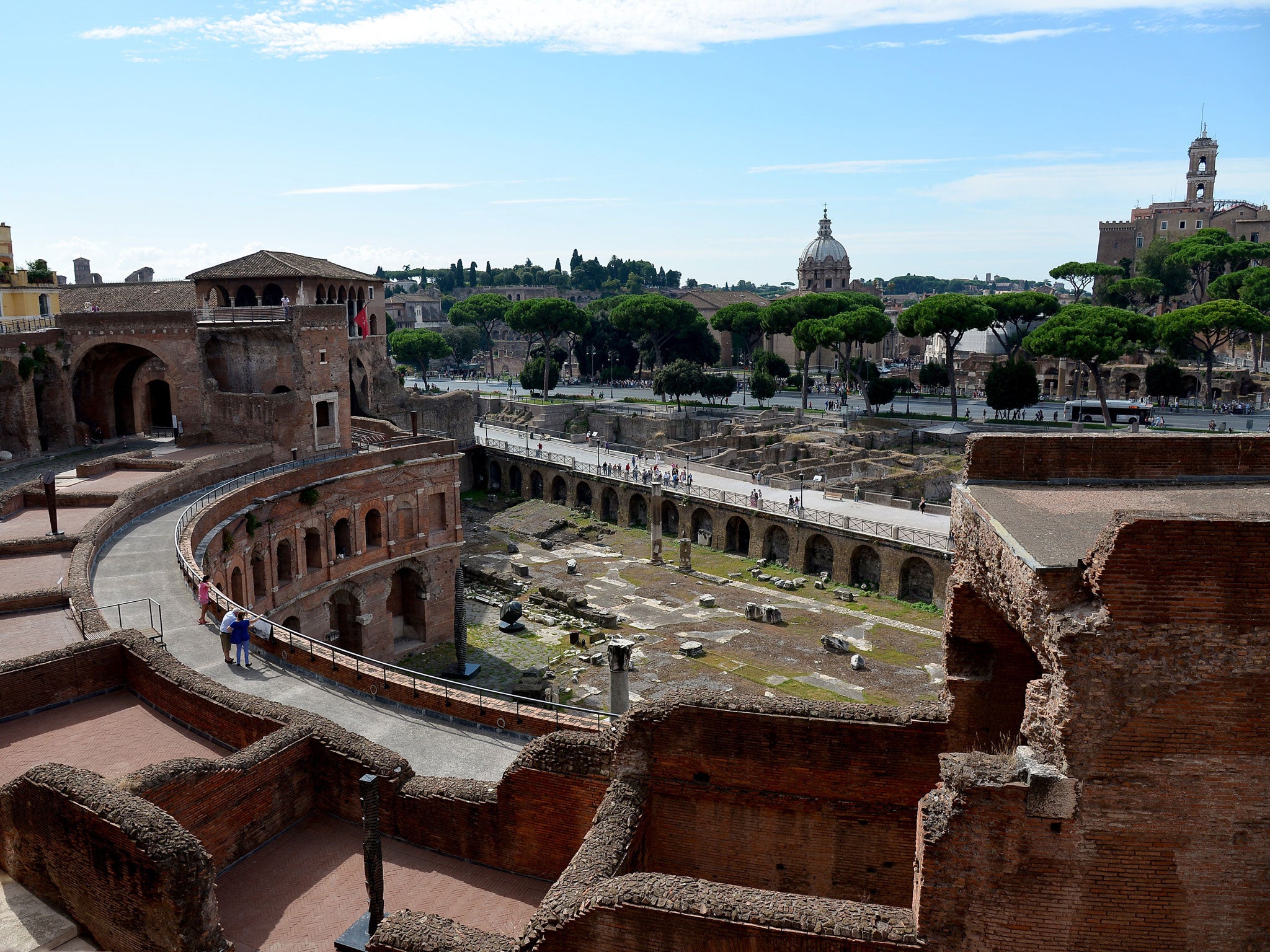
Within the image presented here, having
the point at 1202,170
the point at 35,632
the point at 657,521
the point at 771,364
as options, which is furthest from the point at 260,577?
the point at 1202,170

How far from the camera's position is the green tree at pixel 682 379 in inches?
2913

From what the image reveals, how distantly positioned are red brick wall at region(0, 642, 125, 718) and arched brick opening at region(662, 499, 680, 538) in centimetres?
3578

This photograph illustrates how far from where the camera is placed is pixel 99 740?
1400cm

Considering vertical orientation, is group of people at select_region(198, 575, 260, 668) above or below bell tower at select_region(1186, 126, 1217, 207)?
below

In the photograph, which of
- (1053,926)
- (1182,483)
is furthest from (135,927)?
(1182,483)

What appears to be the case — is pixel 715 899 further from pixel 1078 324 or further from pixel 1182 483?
pixel 1078 324

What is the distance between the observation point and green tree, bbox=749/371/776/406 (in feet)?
242

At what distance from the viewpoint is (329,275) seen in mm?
47594

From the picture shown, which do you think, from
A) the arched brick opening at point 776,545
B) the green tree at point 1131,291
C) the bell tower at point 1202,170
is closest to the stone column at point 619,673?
the arched brick opening at point 776,545

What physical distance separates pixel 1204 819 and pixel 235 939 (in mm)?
10227

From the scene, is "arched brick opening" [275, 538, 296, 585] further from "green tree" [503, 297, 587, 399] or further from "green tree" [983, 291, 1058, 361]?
"green tree" [983, 291, 1058, 361]

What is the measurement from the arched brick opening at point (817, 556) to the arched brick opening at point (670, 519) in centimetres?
944

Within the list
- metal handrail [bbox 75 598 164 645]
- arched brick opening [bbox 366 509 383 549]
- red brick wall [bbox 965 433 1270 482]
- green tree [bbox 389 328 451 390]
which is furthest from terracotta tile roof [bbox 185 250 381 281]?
green tree [bbox 389 328 451 390]

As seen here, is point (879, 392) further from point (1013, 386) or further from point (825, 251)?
point (825, 251)
